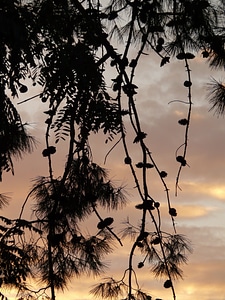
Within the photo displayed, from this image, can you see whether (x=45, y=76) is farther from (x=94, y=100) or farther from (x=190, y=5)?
(x=190, y=5)

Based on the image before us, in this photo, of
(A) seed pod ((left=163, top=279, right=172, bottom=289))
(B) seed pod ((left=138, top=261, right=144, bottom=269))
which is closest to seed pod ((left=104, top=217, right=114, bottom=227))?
(B) seed pod ((left=138, top=261, right=144, bottom=269))

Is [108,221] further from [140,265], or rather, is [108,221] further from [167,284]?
[167,284]

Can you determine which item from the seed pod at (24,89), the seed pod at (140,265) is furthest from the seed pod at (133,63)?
the seed pod at (140,265)

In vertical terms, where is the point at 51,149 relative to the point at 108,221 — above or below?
above

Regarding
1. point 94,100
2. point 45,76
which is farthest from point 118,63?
point 45,76

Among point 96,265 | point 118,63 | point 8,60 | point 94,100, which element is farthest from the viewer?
point 96,265

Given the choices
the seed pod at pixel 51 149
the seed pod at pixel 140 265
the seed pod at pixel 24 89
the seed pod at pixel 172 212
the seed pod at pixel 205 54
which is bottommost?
the seed pod at pixel 140 265

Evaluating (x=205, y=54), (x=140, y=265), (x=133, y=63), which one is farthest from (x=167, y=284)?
(x=205, y=54)

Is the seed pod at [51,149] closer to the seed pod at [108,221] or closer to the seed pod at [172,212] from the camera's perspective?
the seed pod at [108,221]

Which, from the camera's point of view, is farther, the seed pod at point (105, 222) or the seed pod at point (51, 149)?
the seed pod at point (51, 149)

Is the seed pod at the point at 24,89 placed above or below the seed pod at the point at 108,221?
above

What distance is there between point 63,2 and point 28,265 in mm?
1061

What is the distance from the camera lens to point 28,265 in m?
3.19

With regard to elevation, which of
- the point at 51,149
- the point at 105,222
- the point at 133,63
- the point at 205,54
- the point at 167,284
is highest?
the point at 205,54
